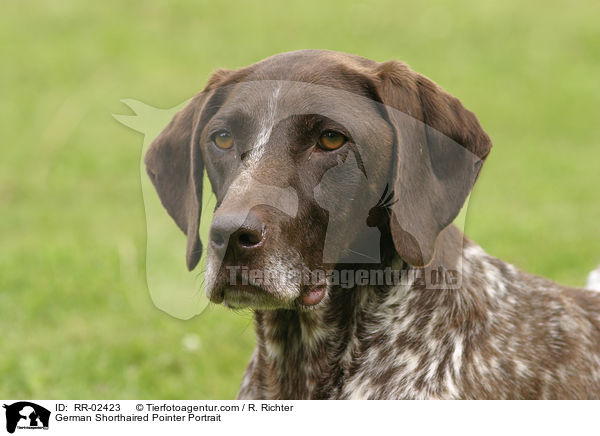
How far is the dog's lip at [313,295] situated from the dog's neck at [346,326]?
12 cm

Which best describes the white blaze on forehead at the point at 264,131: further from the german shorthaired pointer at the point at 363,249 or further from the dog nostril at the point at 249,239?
the dog nostril at the point at 249,239

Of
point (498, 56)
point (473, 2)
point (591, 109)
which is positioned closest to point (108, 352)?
point (591, 109)

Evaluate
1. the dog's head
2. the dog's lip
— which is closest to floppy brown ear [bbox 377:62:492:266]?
the dog's head

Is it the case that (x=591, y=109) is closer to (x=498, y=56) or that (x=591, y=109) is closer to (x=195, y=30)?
(x=498, y=56)

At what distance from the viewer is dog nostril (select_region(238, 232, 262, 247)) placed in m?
3.29

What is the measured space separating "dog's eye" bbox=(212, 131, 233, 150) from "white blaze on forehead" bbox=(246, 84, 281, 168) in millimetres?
178

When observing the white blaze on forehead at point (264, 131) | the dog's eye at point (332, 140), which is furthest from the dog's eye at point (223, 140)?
the dog's eye at point (332, 140)

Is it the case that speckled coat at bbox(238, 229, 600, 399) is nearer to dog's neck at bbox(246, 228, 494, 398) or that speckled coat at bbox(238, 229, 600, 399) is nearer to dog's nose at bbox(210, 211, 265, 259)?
dog's neck at bbox(246, 228, 494, 398)

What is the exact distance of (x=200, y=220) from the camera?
4160 millimetres

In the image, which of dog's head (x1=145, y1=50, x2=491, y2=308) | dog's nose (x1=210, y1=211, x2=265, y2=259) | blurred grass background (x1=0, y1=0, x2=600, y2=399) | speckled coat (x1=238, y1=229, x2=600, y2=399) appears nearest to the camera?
dog's nose (x1=210, y1=211, x2=265, y2=259)

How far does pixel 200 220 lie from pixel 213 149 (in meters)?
0.42

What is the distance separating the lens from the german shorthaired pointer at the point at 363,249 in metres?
3.57

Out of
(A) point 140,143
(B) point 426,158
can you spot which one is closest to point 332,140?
(B) point 426,158
